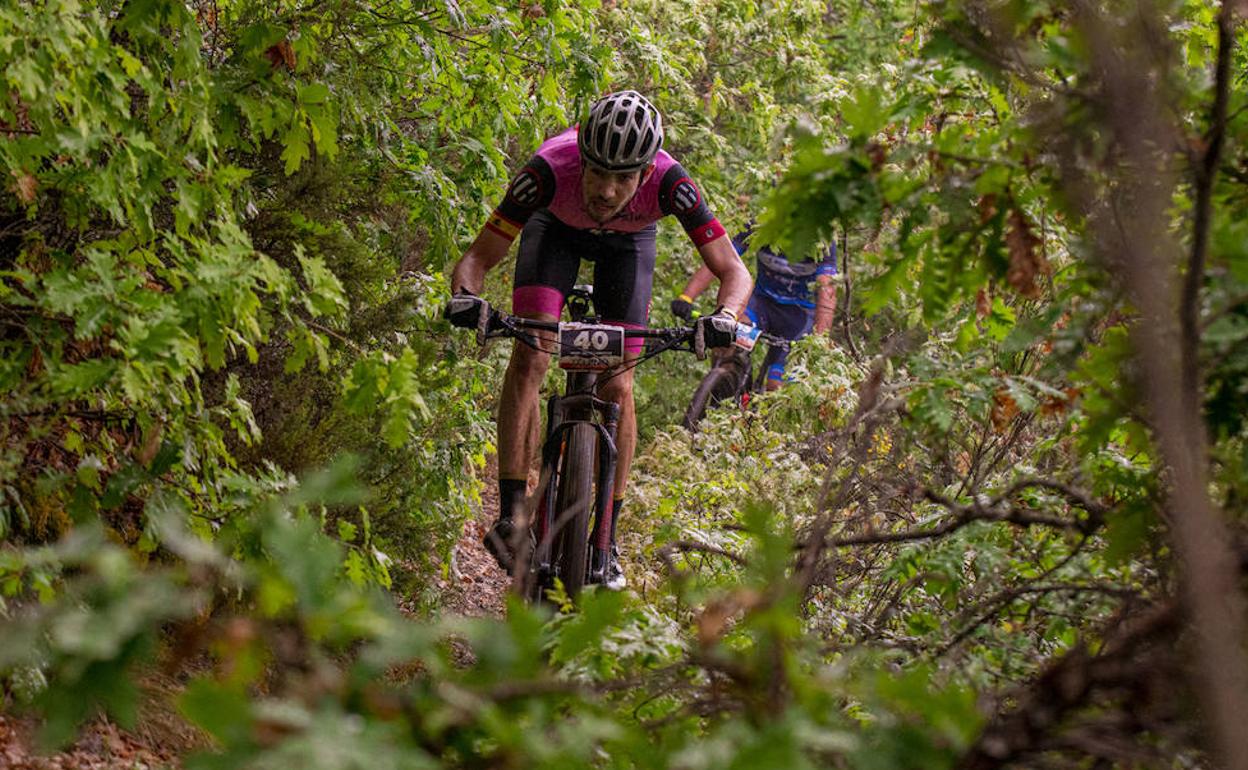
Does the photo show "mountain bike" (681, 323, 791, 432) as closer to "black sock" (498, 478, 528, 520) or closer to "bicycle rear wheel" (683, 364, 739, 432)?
"bicycle rear wheel" (683, 364, 739, 432)

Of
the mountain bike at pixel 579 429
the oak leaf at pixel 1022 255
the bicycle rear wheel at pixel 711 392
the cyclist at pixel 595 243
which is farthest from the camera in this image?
the bicycle rear wheel at pixel 711 392

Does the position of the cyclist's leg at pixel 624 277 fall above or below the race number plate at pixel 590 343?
above

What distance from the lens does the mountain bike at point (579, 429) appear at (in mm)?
5180

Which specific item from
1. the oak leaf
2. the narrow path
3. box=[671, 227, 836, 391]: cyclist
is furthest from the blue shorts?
the oak leaf

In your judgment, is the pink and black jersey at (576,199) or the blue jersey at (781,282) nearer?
the pink and black jersey at (576,199)

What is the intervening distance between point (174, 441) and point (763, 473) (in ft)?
14.4

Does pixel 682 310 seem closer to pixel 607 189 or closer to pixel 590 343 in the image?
pixel 607 189

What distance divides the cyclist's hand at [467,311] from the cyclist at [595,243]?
0.44m

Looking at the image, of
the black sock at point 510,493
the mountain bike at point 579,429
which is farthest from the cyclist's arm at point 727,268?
the black sock at point 510,493

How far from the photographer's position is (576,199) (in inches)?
231

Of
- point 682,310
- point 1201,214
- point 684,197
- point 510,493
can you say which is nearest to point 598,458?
point 510,493

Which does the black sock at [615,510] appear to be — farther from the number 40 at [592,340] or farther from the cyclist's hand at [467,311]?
the cyclist's hand at [467,311]

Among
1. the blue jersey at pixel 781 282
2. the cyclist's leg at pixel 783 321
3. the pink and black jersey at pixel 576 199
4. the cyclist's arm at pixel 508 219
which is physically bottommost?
the cyclist's arm at pixel 508 219

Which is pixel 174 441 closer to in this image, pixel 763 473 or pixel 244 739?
pixel 244 739
